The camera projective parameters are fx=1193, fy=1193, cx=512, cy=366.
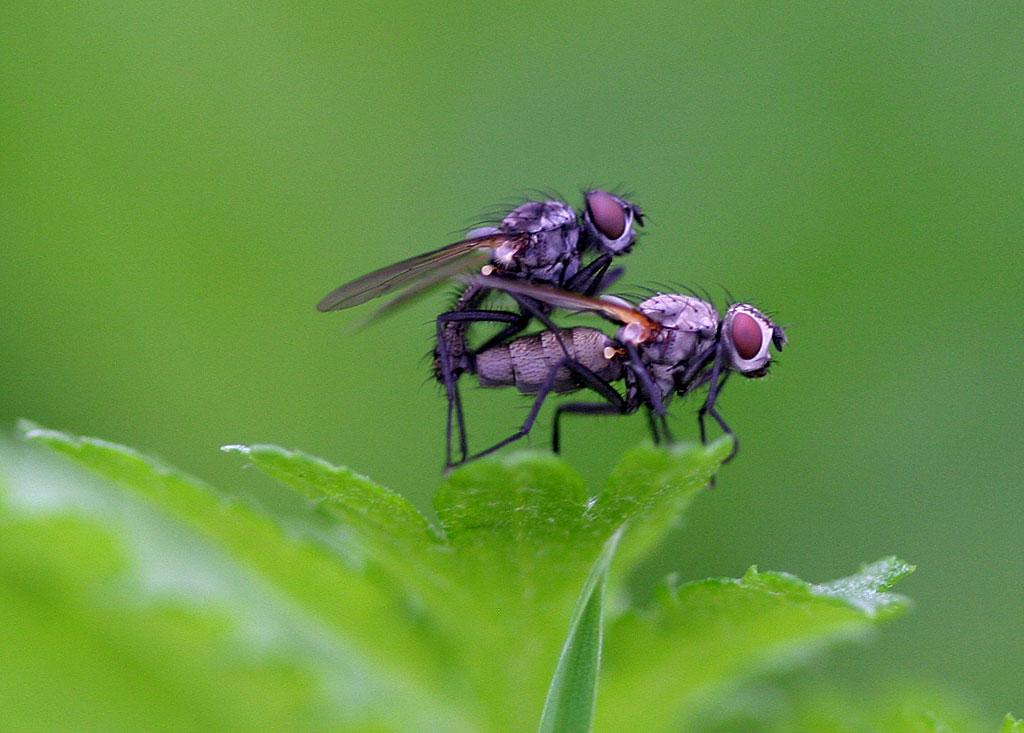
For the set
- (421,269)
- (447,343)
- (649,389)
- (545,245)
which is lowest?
(649,389)

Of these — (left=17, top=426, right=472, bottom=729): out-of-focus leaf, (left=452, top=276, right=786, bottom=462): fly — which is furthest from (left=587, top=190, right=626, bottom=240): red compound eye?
(left=17, top=426, right=472, bottom=729): out-of-focus leaf

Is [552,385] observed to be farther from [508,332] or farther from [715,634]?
[715,634]

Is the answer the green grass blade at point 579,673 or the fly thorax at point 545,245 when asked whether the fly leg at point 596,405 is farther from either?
the green grass blade at point 579,673

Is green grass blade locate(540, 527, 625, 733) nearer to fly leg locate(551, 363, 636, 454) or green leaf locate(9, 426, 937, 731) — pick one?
green leaf locate(9, 426, 937, 731)

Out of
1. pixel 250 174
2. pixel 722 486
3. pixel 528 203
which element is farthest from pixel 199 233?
pixel 722 486

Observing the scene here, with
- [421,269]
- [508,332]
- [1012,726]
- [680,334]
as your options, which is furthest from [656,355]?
[1012,726]
